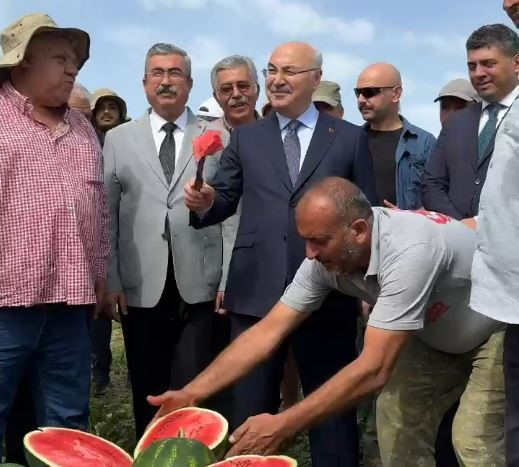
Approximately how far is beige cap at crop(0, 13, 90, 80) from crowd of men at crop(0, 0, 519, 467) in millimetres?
14

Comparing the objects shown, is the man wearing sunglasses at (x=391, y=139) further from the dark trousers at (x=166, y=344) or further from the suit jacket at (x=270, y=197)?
the dark trousers at (x=166, y=344)

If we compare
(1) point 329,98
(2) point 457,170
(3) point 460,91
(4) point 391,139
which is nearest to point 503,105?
(2) point 457,170

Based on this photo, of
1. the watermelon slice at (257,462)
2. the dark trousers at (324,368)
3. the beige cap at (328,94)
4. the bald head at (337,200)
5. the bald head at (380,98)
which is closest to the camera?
the watermelon slice at (257,462)

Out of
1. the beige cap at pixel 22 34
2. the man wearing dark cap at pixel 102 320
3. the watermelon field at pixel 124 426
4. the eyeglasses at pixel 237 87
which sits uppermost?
the beige cap at pixel 22 34

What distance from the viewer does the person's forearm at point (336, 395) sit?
9.12 ft

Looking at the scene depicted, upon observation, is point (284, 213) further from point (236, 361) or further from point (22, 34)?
point (22, 34)

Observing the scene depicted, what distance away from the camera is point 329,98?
243 inches

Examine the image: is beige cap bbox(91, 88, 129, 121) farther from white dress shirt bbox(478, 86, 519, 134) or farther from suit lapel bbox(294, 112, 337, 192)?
white dress shirt bbox(478, 86, 519, 134)

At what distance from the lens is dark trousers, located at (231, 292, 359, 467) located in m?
3.81

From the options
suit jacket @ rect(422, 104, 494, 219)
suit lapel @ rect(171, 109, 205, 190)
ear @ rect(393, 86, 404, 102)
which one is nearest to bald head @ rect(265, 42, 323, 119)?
suit lapel @ rect(171, 109, 205, 190)

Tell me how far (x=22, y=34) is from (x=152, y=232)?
124 centimetres

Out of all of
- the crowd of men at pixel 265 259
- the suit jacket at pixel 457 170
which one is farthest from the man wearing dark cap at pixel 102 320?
the suit jacket at pixel 457 170

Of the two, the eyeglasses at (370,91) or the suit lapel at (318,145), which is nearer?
the suit lapel at (318,145)

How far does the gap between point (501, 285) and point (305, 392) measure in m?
1.51
